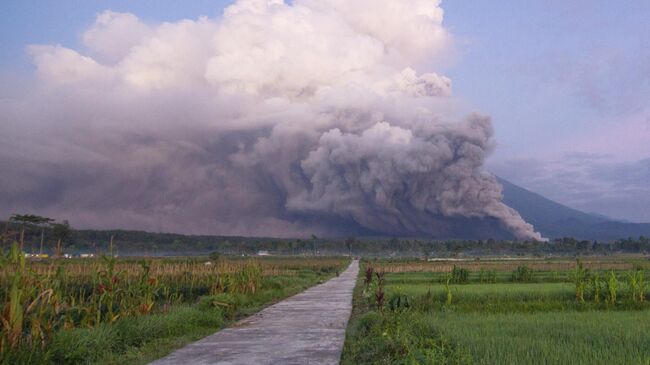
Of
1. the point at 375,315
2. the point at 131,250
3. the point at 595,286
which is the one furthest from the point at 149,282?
the point at 131,250

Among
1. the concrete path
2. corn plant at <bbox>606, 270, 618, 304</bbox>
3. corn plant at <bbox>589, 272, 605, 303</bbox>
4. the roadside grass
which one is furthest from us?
corn plant at <bbox>589, 272, 605, 303</bbox>

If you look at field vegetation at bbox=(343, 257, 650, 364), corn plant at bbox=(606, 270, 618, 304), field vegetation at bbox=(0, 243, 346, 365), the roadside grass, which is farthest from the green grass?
field vegetation at bbox=(0, 243, 346, 365)

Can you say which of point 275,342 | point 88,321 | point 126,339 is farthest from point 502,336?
point 88,321

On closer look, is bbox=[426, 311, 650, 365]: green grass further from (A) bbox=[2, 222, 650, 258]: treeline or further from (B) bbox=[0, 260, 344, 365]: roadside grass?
(A) bbox=[2, 222, 650, 258]: treeline

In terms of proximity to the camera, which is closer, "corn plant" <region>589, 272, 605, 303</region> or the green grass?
the green grass

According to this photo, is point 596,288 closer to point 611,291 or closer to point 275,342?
point 611,291

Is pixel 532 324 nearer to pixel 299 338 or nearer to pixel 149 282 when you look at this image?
pixel 299 338

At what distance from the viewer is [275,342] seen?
10.0 metres

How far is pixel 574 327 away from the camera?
10.6 meters

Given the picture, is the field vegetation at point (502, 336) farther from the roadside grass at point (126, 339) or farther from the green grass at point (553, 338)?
the roadside grass at point (126, 339)

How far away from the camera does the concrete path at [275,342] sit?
27.3 feet

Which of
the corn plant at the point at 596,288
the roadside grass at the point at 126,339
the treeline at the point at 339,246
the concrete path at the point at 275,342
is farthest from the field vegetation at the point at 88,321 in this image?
the treeline at the point at 339,246

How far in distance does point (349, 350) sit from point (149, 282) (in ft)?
20.8

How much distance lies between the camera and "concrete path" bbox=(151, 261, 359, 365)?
8.34 m
